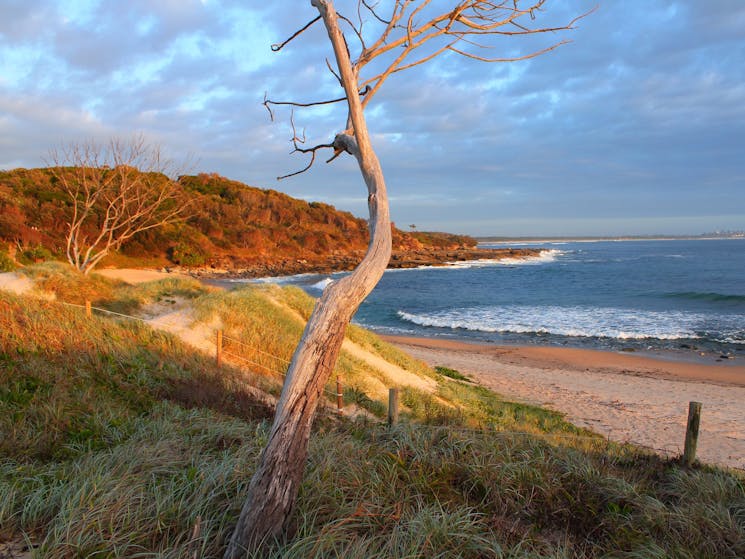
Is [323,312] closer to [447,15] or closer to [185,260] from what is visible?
[447,15]

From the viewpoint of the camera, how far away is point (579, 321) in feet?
95.2

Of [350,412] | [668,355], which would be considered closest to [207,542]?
[350,412]

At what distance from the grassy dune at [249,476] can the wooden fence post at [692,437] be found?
0.18 metres

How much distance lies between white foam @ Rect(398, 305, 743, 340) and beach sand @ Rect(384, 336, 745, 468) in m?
4.48

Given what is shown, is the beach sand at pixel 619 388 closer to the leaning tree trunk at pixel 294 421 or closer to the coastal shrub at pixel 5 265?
the leaning tree trunk at pixel 294 421

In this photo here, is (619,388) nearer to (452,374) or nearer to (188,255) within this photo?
(452,374)

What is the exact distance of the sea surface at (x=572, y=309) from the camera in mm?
24281

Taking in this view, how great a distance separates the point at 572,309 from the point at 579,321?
490 centimetres

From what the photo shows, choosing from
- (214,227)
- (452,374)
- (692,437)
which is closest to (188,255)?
(214,227)

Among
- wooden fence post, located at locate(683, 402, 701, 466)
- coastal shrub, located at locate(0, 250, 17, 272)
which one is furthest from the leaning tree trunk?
coastal shrub, located at locate(0, 250, 17, 272)

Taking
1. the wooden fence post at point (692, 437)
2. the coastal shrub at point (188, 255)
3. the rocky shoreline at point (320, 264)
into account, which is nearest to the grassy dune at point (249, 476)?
the wooden fence post at point (692, 437)

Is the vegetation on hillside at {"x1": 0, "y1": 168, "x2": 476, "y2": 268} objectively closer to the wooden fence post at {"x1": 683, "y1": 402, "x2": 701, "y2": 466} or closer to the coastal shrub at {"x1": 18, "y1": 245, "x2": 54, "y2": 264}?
the coastal shrub at {"x1": 18, "y1": 245, "x2": 54, "y2": 264}

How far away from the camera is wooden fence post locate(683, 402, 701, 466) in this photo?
19.8 feet

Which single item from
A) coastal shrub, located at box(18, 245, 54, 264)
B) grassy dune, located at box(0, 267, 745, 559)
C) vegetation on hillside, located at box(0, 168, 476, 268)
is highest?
vegetation on hillside, located at box(0, 168, 476, 268)
